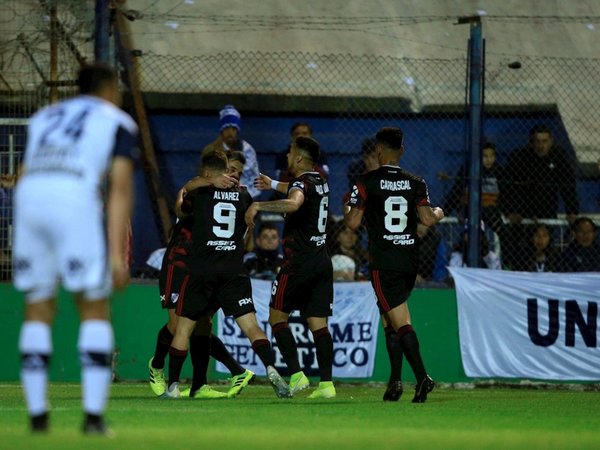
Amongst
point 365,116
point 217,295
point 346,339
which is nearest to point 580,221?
point 346,339

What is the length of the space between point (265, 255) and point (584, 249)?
374 cm

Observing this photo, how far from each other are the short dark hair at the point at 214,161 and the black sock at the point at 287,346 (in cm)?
159

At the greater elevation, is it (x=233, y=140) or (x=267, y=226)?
(x=233, y=140)

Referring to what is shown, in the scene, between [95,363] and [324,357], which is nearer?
[95,363]

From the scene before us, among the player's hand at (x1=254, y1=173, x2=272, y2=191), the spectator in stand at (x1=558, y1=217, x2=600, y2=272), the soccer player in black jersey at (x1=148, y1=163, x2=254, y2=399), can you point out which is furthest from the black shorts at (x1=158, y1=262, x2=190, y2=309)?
the spectator in stand at (x1=558, y1=217, x2=600, y2=272)

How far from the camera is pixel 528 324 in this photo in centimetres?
1502

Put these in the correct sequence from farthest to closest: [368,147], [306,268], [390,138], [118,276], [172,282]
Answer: [368,147] → [306,268] → [172,282] → [390,138] → [118,276]

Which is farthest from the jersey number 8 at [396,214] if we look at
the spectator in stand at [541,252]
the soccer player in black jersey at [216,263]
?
the spectator in stand at [541,252]

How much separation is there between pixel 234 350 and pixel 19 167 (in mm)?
3187

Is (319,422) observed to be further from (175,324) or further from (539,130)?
(539,130)

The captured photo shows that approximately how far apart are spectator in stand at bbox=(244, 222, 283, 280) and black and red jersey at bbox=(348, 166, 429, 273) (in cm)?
401

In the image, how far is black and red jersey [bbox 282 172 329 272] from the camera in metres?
12.1

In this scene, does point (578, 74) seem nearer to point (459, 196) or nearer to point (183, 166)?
point (459, 196)

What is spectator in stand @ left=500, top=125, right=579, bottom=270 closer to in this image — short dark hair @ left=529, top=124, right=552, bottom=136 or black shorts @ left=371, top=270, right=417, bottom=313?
short dark hair @ left=529, top=124, right=552, bottom=136
